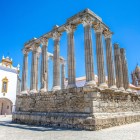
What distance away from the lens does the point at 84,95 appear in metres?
11.5

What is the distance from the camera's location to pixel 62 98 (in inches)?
512

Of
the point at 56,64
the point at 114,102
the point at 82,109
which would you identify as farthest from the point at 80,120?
the point at 56,64

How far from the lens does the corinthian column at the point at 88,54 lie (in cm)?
1219

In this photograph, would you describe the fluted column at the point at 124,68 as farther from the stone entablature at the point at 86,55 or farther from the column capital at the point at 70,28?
the column capital at the point at 70,28

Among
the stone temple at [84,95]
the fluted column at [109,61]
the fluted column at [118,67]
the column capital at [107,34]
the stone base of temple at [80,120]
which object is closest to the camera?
the stone base of temple at [80,120]

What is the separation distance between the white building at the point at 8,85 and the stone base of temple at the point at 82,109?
1565 cm

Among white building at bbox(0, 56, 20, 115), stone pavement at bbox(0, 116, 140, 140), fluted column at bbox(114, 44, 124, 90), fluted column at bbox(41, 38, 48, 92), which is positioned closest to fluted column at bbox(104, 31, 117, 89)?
fluted column at bbox(114, 44, 124, 90)

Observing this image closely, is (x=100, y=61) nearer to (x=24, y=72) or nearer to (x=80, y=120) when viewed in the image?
(x=80, y=120)

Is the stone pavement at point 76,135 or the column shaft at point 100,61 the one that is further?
the column shaft at point 100,61

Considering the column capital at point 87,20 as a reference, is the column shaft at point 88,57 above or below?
below

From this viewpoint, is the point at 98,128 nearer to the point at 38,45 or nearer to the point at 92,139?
the point at 92,139

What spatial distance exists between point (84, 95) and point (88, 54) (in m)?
3.14

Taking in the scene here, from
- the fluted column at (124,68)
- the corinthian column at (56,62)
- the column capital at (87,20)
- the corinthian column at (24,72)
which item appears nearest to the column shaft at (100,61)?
the column capital at (87,20)

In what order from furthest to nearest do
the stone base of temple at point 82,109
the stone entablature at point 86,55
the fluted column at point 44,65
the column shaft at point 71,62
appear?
the fluted column at point 44,65 → the column shaft at point 71,62 → the stone entablature at point 86,55 → the stone base of temple at point 82,109
